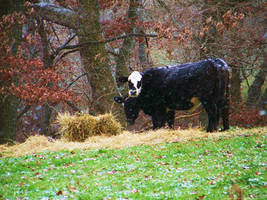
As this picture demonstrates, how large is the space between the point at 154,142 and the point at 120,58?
833 cm

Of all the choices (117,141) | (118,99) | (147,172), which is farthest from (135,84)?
(147,172)

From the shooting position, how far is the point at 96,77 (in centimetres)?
1744

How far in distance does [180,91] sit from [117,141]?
3141 mm

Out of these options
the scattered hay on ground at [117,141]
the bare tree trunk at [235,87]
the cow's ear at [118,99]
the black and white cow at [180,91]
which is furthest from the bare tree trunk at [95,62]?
the bare tree trunk at [235,87]

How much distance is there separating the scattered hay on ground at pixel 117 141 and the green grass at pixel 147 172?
73 centimetres

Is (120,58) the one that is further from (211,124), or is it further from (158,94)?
(211,124)

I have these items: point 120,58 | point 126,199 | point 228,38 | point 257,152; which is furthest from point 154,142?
point 228,38

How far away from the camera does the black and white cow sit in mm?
13617

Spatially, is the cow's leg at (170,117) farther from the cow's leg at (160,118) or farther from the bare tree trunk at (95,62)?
the bare tree trunk at (95,62)

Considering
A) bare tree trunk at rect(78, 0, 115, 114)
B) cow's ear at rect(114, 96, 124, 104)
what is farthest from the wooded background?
cow's ear at rect(114, 96, 124, 104)

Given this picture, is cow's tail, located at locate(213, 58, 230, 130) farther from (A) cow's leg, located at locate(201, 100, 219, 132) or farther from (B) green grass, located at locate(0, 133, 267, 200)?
(B) green grass, located at locate(0, 133, 267, 200)

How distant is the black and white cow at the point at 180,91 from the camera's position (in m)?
13.6

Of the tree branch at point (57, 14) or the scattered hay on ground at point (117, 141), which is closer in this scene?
the scattered hay on ground at point (117, 141)

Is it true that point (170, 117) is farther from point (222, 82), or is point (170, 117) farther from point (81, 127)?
point (81, 127)
